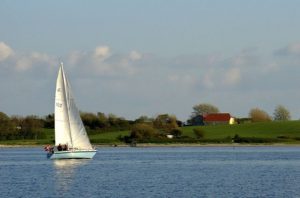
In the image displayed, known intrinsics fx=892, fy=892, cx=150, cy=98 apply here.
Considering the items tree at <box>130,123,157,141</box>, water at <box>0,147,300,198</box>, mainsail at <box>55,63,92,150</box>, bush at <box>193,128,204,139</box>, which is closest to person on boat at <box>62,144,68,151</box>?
mainsail at <box>55,63,92,150</box>

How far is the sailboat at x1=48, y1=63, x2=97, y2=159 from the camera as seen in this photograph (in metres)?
97.3

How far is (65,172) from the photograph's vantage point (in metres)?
78.4

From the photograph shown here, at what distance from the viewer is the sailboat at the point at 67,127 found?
97312 millimetres

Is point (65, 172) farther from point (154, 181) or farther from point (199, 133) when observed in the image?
point (199, 133)

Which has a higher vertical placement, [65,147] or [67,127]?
[67,127]

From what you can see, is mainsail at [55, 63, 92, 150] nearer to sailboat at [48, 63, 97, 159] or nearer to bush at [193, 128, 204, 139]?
sailboat at [48, 63, 97, 159]

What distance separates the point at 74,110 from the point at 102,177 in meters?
27.8

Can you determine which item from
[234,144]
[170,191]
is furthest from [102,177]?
[234,144]

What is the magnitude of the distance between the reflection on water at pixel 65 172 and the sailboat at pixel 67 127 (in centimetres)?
110

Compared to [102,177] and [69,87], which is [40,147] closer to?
[69,87]

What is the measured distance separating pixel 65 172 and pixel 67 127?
64.9ft

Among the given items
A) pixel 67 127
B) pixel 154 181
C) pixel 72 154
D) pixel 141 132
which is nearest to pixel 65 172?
pixel 154 181

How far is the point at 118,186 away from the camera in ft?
203

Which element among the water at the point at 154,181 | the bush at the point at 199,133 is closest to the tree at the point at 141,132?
the bush at the point at 199,133
